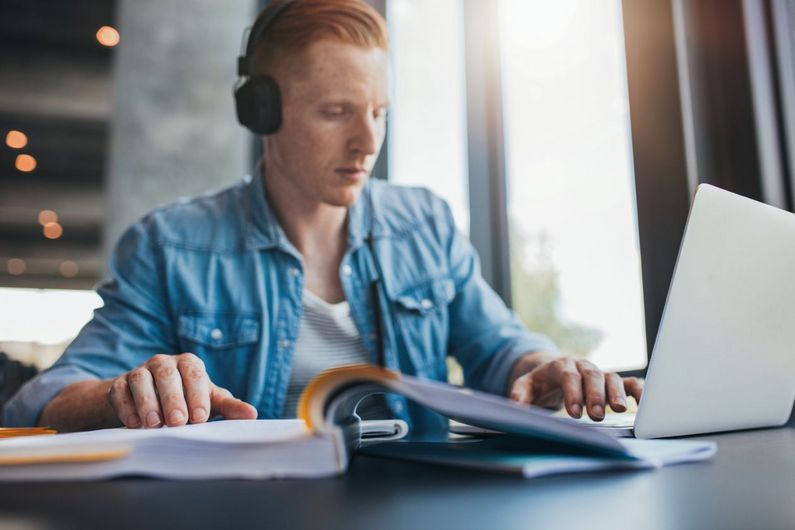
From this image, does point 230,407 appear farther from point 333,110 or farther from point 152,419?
point 333,110

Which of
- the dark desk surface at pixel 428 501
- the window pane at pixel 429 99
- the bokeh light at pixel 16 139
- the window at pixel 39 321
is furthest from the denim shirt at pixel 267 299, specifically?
the bokeh light at pixel 16 139

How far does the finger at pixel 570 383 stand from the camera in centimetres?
79

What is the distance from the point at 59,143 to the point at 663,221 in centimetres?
516

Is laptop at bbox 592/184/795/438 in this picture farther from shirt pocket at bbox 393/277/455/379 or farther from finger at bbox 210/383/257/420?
shirt pocket at bbox 393/277/455/379

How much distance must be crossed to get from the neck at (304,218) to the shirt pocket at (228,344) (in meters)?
0.22

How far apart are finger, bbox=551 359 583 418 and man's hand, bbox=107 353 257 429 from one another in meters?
0.36

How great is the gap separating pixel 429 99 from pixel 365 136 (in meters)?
1.36

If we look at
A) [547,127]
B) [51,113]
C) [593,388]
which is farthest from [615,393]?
[51,113]

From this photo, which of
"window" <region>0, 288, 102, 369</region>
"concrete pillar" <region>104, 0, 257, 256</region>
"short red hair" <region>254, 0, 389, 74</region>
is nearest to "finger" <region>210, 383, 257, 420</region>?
"short red hair" <region>254, 0, 389, 74</region>

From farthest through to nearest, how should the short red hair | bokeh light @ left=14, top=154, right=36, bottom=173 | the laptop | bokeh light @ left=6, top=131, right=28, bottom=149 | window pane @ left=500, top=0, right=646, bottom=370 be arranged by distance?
bokeh light @ left=14, top=154, right=36, bottom=173 → bokeh light @ left=6, top=131, right=28, bottom=149 → window pane @ left=500, top=0, right=646, bottom=370 → the short red hair → the laptop

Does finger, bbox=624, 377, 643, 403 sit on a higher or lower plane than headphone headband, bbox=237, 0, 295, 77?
lower

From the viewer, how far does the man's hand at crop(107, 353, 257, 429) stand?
63 cm

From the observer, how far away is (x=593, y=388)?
2.62 ft

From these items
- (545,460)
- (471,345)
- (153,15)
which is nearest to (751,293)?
(545,460)
